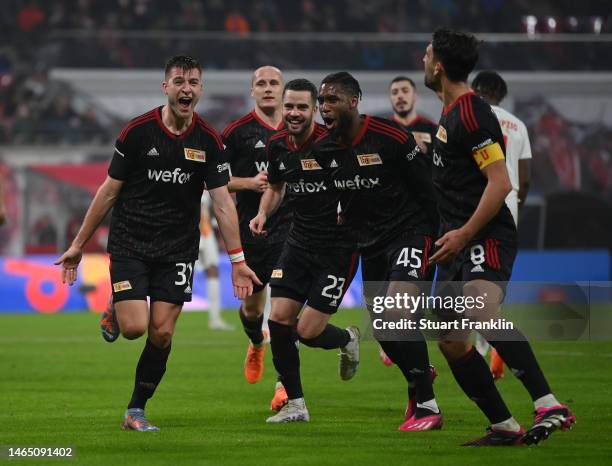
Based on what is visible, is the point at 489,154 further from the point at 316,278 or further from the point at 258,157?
the point at 258,157

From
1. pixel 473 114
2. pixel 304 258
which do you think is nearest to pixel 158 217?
pixel 304 258

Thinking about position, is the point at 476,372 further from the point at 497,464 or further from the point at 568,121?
the point at 568,121

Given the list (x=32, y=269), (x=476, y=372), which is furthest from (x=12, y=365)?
(x=32, y=269)

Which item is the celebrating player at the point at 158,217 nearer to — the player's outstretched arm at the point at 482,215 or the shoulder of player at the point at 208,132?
the shoulder of player at the point at 208,132

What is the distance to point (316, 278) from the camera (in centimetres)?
813

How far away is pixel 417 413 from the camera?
7598mm

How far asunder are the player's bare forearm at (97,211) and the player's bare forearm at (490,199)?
2.52 m

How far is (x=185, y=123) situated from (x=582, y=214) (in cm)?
1721

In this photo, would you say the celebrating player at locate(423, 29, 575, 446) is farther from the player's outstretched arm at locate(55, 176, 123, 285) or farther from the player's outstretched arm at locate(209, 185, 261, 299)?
the player's outstretched arm at locate(55, 176, 123, 285)

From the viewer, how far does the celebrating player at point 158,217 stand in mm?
7641

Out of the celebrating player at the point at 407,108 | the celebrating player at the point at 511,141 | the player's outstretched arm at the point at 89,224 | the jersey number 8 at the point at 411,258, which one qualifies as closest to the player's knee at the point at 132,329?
the player's outstretched arm at the point at 89,224

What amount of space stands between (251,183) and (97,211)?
2.04m

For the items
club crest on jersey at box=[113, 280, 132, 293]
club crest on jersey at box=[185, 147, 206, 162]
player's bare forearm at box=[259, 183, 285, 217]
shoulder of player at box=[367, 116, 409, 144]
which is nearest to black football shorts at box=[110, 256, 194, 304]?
club crest on jersey at box=[113, 280, 132, 293]

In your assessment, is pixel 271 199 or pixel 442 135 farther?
pixel 271 199
